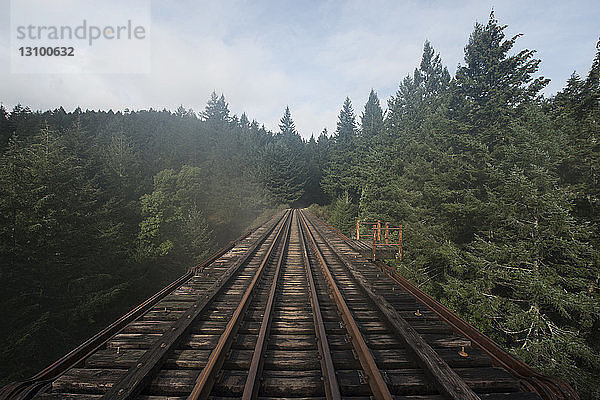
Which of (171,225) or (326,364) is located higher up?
(326,364)

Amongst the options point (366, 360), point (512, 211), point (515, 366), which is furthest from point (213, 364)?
point (512, 211)

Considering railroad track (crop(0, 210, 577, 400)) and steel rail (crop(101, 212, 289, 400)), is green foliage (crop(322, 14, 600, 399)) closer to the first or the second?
railroad track (crop(0, 210, 577, 400))

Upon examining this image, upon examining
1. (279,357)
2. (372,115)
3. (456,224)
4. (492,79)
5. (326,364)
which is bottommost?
(279,357)

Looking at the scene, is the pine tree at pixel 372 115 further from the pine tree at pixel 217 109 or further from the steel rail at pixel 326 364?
the pine tree at pixel 217 109

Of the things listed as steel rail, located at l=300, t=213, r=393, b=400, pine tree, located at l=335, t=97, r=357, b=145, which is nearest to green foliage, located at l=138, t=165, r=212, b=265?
steel rail, located at l=300, t=213, r=393, b=400

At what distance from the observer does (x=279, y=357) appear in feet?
12.8

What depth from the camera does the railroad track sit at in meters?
3.13

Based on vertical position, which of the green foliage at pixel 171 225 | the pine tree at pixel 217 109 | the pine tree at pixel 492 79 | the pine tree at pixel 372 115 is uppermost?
the pine tree at pixel 217 109

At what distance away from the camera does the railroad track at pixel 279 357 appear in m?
3.13

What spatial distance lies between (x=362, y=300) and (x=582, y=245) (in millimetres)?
9347

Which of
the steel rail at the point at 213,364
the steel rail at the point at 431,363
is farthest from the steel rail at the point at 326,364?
the steel rail at the point at 213,364

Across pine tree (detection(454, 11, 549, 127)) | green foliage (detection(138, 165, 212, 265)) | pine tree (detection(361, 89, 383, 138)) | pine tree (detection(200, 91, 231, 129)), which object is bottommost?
green foliage (detection(138, 165, 212, 265))

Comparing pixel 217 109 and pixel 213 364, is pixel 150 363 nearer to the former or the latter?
pixel 213 364

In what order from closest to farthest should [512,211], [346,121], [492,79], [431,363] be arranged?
[431,363], [512,211], [492,79], [346,121]
